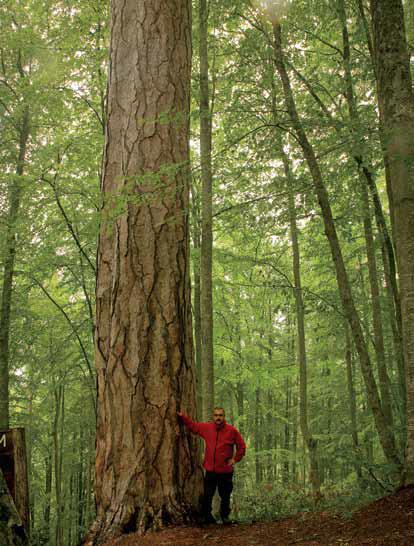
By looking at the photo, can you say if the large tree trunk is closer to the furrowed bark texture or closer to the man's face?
the furrowed bark texture

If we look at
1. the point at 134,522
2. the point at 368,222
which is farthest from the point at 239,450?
the point at 368,222

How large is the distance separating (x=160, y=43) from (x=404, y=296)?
384 cm

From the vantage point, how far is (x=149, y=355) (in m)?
4.77

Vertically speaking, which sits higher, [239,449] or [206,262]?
[206,262]

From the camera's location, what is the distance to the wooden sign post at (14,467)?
14.3 feet

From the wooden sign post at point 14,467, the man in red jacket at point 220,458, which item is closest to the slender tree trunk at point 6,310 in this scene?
the wooden sign post at point 14,467

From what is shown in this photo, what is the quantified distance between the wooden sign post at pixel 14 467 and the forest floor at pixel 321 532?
0.94 metres

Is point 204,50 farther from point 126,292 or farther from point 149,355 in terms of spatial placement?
point 149,355

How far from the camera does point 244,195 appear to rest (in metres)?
7.12

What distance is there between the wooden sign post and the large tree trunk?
3.41 meters

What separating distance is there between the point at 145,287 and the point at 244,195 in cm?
282

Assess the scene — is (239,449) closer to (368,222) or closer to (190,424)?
(190,424)

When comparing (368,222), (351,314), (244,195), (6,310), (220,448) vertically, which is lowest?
(220,448)

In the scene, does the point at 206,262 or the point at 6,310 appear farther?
the point at 6,310
